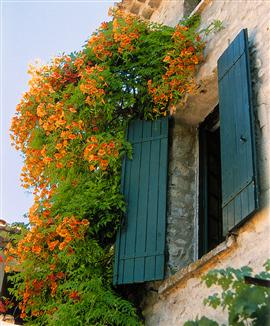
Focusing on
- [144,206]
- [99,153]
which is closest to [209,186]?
[144,206]

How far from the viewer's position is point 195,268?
483 cm

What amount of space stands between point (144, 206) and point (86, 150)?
76 cm

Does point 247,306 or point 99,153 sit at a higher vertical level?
point 99,153

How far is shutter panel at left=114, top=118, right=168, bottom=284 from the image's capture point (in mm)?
5340

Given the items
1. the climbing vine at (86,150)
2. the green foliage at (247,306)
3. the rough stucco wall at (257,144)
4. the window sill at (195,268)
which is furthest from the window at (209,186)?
the green foliage at (247,306)

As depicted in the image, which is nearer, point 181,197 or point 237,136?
point 237,136

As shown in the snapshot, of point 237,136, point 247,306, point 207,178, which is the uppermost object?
point 207,178

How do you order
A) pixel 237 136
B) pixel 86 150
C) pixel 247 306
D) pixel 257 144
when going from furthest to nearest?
1. pixel 86 150
2. pixel 237 136
3. pixel 257 144
4. pixel 247 306

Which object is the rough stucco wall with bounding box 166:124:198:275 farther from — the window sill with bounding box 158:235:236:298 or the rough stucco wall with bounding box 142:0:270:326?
the window sill with bounding box 158:235:236:298

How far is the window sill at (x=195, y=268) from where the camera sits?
15.0 ft

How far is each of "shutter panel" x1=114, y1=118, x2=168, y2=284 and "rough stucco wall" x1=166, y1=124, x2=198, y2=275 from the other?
0.17 metres

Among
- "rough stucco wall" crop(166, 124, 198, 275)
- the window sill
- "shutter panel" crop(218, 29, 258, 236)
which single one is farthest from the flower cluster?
the window sill

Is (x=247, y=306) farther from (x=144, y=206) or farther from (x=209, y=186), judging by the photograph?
(x=209, y=186)

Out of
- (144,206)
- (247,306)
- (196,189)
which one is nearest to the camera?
(247,306)
